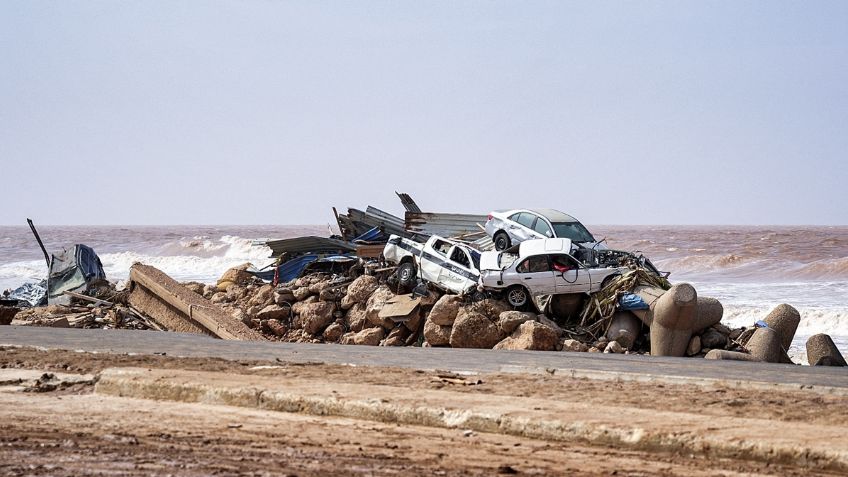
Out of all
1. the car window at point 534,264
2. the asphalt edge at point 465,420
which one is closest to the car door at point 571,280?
the car window at point 534,264

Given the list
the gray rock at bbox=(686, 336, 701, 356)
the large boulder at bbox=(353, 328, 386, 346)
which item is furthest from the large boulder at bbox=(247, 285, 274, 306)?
the gray rock at bbox=(686, 336, 701, 356)

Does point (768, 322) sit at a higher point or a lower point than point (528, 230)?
lower

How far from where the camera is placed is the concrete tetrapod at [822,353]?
56.7 ft

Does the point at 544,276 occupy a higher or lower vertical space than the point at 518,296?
higher

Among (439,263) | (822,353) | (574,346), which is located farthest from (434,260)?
(822,353)

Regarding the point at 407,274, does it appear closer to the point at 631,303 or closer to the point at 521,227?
the point at 521,227

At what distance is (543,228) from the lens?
24.9 metres

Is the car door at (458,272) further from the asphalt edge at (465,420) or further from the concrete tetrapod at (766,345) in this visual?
the asphalt edge at (465,420)

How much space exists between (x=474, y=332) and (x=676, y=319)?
3.94 metres

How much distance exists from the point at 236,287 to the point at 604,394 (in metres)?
20.5

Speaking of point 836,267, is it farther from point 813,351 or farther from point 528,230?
point 813,351

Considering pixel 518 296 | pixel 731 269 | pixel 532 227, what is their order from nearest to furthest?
1. pixel 518 296
2. pixel 532 227
3. pixel 731 269

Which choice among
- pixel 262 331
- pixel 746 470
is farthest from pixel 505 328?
pixel 746 470

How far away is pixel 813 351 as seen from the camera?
17781 millimetres
